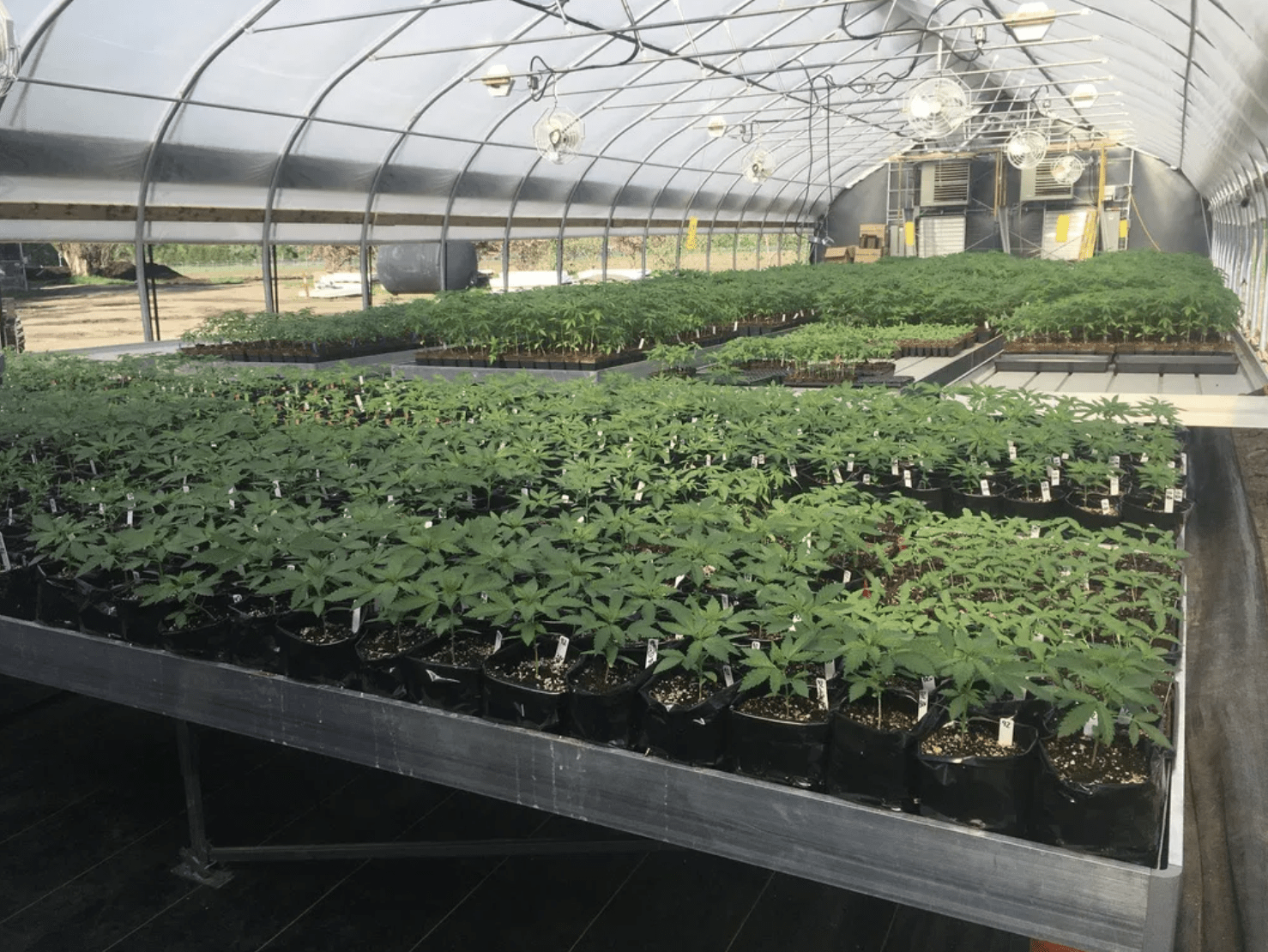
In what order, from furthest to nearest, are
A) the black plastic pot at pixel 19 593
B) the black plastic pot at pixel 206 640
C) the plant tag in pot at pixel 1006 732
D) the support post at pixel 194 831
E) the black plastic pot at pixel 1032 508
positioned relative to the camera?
the black plastic pot at pixel 1032 508 < the black plastic pot at pixel 19 593 < the support post at pixel 194 831 < the black plastic pot at pixel 206 640 < the plant tag in pot at pixel 1006 732

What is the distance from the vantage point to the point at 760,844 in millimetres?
2043

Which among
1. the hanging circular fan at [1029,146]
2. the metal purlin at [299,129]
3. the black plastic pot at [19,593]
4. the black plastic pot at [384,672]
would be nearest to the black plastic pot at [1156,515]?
the black plastic pot at [384,672]

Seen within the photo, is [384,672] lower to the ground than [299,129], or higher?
lower

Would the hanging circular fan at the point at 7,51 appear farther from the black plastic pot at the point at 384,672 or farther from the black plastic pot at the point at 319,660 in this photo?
the black plastic pot at the point at 384,672

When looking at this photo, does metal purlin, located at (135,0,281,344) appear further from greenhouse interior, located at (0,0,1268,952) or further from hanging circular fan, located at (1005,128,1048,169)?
hanging circular fan, located at (1005,128,1048,169)

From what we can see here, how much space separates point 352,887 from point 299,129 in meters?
12.7

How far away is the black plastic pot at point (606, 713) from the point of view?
225 cm

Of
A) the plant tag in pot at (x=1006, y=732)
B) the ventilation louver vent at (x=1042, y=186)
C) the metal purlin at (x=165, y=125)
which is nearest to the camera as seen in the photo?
the plant tag in pot at (x=1006, y=732)

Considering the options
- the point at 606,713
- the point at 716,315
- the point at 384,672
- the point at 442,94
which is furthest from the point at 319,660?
the point at 442,94

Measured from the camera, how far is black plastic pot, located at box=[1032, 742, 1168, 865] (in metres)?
1.84

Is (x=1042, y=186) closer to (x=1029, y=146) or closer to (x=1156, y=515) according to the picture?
(x=1029, y=146)

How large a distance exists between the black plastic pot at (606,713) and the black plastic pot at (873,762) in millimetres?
446

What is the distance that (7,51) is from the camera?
336cm

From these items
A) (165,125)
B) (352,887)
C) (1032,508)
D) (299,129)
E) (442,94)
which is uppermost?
(442,94)
